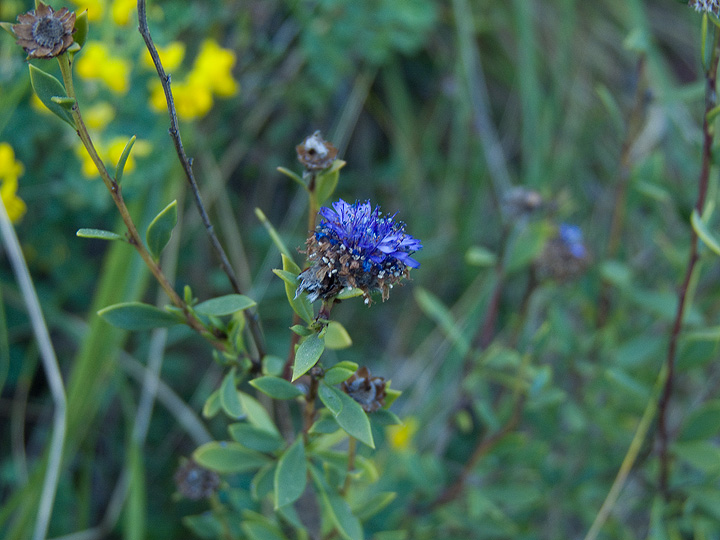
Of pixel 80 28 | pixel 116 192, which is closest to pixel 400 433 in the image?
pixel 116 192

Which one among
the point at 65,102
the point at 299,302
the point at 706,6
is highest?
the point at 706,6

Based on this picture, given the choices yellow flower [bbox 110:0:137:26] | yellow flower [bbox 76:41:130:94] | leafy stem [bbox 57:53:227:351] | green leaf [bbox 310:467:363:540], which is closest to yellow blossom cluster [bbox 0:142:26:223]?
yellow flower [bbox 76:41:130:94]

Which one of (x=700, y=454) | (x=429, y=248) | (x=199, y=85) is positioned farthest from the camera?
(x=429, y=248)

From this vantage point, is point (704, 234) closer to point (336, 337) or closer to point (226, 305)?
point (336, 337)

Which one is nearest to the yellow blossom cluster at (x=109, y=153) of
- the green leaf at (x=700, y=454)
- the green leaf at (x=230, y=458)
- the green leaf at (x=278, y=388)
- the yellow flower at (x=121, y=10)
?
the yellow flower at (x=121, y=10)

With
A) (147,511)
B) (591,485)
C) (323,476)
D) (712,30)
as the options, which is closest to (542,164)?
(591,485)

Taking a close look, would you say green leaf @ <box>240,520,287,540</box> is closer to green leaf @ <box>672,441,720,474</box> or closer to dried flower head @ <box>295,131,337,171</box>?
dried flower head @ <box>295,131,337,171</box>

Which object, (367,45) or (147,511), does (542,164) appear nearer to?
(367,45)
